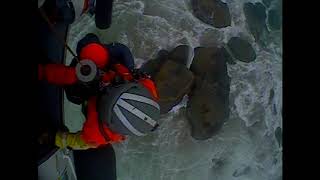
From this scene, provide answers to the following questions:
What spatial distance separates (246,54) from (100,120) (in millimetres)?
3219

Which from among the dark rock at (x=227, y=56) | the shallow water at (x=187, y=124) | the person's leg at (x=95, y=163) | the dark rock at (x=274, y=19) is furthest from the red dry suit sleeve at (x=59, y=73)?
the dark rock at (x=274, y=19)

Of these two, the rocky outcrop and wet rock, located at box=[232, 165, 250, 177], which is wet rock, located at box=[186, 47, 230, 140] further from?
wet rock, located at box=[232, 165, 250, 177]

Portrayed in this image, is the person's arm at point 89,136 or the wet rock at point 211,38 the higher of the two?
the person's arm at point 89,136

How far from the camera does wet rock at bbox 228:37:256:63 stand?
362 cm

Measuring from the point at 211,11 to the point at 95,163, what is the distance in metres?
2.54

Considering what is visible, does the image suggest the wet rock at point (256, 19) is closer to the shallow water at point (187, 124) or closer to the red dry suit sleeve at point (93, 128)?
the shallow water at point (187, 124)

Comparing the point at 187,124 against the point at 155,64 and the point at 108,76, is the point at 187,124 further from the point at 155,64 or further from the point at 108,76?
the point at 108,76

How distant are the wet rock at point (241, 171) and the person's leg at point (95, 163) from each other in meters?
2.80

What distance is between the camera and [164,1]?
344 centimetres

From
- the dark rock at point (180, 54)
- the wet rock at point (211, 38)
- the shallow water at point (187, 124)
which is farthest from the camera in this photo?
the wet rock at point (211, 38)

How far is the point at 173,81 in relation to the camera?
8.77 ft

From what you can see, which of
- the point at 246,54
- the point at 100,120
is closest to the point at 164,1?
the point at 246,54

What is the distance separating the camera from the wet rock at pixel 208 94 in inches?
116
